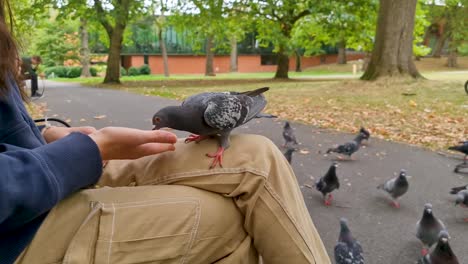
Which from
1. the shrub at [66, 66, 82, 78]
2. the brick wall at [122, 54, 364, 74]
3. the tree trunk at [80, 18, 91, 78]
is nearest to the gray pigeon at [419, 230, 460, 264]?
the tree trunk at [80, 18, 91, 78]

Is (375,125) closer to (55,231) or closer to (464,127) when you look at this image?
(464,127)

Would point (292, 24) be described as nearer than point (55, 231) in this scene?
No

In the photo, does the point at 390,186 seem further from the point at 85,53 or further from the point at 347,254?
the point at 85,53

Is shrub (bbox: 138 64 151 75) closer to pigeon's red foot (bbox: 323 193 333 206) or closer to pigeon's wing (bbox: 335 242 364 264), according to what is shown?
pigeon's red foot (bbox: 323 193 333 206)

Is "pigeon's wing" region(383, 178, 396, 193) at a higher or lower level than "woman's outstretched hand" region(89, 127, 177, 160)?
lower

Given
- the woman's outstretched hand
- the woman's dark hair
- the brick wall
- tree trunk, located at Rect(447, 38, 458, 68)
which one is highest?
the woman's dark hair

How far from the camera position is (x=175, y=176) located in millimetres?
1692

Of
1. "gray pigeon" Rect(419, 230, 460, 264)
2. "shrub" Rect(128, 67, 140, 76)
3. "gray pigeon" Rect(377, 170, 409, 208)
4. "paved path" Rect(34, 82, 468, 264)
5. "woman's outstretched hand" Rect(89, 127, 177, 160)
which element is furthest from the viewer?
"shrub" Rect(128, 67, 140, 76)

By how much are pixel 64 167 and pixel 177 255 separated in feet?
1.59

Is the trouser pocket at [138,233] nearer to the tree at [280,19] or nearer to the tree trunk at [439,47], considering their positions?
the tree at [280,19]

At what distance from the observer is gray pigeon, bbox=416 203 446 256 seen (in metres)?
2.95

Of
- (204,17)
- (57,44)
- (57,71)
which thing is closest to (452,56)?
(204,17)

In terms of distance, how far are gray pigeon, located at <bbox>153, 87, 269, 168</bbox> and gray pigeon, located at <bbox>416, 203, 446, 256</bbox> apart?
1.41m

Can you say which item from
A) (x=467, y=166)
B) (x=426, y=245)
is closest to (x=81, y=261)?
(x=426, y=245)
